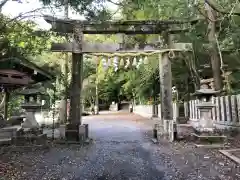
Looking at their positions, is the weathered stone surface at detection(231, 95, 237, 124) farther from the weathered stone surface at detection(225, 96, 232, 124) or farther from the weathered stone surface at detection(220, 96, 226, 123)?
the weathered stone surface at detection(220, 96, 226, 123)

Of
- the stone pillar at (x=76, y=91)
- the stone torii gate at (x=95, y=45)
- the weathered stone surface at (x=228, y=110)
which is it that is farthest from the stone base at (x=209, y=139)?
the stone pillar at (x=76, y=91)

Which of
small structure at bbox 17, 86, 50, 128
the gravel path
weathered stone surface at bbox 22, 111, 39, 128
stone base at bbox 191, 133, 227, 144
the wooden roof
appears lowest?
the gravel path

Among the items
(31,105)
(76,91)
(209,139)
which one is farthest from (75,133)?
(209,139)

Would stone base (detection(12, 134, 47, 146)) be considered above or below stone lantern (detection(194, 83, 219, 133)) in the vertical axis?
below

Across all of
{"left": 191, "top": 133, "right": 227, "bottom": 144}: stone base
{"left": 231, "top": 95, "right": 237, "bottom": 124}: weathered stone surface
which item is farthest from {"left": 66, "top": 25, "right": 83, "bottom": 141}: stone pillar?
{"left": 231, "top": 95, "right": 237, "bottom": 124}: weathered stone surface

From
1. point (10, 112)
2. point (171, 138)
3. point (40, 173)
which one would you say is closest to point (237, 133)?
point (171, 138)

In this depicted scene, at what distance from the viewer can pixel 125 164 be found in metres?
6.31

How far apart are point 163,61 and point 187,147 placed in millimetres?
3599

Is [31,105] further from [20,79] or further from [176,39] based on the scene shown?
[176,39]

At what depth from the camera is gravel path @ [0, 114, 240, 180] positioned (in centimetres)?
527

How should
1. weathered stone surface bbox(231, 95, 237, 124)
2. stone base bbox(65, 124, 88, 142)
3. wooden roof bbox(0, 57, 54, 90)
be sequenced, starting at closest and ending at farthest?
stone base bbox(65, 124, 88, 142), weathered stone surface bbox(231, 95, 237, 124), wooden roof bbox(0, 57, 54, 90)

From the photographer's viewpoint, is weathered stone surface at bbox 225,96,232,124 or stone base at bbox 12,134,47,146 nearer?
stone base at bbox 12,134,47,146

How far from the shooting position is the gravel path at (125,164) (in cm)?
527

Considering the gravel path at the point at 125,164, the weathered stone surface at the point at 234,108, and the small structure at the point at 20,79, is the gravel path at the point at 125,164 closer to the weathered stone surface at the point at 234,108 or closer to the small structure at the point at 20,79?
the small structure at the point at 20,79
